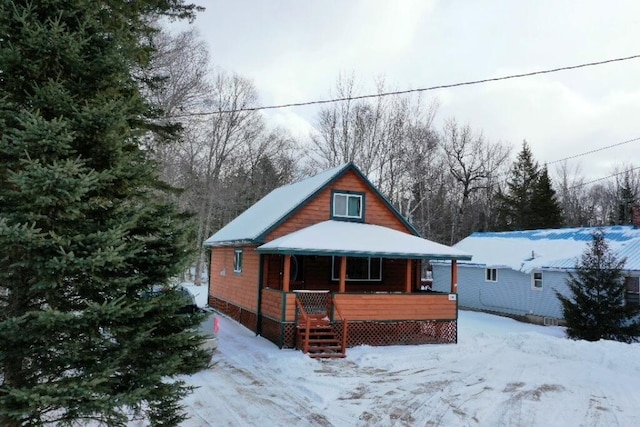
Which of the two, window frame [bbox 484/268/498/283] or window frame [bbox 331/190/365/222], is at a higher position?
window frame [bbox 331/190/365/222]

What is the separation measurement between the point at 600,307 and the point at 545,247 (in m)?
7.86

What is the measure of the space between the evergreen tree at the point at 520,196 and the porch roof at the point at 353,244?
28654mm

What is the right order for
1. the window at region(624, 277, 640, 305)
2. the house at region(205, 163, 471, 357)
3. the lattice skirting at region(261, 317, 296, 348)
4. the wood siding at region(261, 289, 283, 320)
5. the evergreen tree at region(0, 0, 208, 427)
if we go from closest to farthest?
the evergreen tree at region(0, 0, 208, 427), the lattice skirting at region(261, 317, 296, 348), the house at region(205, 163, 471, 357), the wood siding at region(261, 289, 283, 320), the window at region(624, 277, 640, 305)

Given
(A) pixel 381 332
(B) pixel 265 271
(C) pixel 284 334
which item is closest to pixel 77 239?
(C) pixel 284 334

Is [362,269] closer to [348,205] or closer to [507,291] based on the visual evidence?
[348,205]

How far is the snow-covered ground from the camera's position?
721 cm

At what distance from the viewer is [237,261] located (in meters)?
17.8

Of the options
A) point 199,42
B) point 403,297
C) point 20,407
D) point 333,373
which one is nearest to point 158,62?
point 199,42

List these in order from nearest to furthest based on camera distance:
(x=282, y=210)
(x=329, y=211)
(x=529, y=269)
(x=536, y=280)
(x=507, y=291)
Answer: (x=282, y=210) < (x=329, y=211) < (x=529, y=269) < (x=536, y=280) < (x=507, y=291)

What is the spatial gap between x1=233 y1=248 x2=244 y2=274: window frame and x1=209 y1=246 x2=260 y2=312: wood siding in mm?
157

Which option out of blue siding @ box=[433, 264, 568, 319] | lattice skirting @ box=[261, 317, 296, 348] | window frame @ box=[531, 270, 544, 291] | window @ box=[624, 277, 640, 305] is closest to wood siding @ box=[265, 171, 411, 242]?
lattice skirting @ box=[261, 317, 296, 348]

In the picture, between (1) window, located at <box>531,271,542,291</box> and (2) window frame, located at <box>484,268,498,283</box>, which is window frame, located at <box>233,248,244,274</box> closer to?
(2) window frame, located at <box>484,268,498,283</box>

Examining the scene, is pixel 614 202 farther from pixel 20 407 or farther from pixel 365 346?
pixel 20 407

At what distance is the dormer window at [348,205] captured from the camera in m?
16.1
